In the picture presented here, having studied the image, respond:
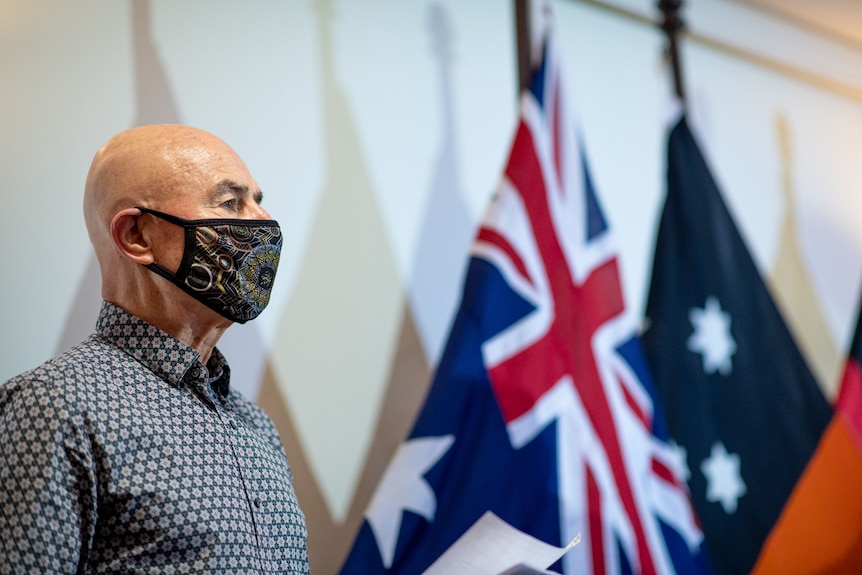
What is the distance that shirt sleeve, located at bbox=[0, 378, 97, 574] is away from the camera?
1.07 m

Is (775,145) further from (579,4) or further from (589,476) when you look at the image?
(589,476)

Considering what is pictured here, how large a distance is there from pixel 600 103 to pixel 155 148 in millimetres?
1603

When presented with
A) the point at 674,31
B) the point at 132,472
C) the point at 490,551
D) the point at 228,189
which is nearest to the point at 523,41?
the point at 674,31

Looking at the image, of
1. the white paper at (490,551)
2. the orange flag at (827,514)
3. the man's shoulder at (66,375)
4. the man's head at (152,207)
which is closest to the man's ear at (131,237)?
the man's head at (152,207)

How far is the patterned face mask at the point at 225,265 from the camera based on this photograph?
1.31 metres

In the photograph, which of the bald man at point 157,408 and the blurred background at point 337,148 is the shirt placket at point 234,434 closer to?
the bald man at point 157,408

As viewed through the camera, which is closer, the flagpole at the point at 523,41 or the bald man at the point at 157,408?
the bald man at the point at 157,408

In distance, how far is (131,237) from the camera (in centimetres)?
133

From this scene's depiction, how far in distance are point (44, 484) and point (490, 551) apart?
0.57 meters

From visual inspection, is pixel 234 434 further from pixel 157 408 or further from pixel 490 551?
pixel 490 551

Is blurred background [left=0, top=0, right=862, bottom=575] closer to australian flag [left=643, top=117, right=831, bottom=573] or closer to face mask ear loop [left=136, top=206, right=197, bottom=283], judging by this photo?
australian flag [left=643, top=117, right=831, bottom=573]

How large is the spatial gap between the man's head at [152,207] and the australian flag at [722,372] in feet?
4.38

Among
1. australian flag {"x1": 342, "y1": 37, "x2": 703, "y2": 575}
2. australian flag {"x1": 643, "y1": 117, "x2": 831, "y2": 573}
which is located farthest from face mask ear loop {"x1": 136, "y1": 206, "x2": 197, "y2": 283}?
australian flag {"x1": 643, "y1": 117, "x2": 831, "y2": 573}

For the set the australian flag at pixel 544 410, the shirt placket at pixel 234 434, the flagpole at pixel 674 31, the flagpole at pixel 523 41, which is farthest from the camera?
the flagpole at pixel 674 31
